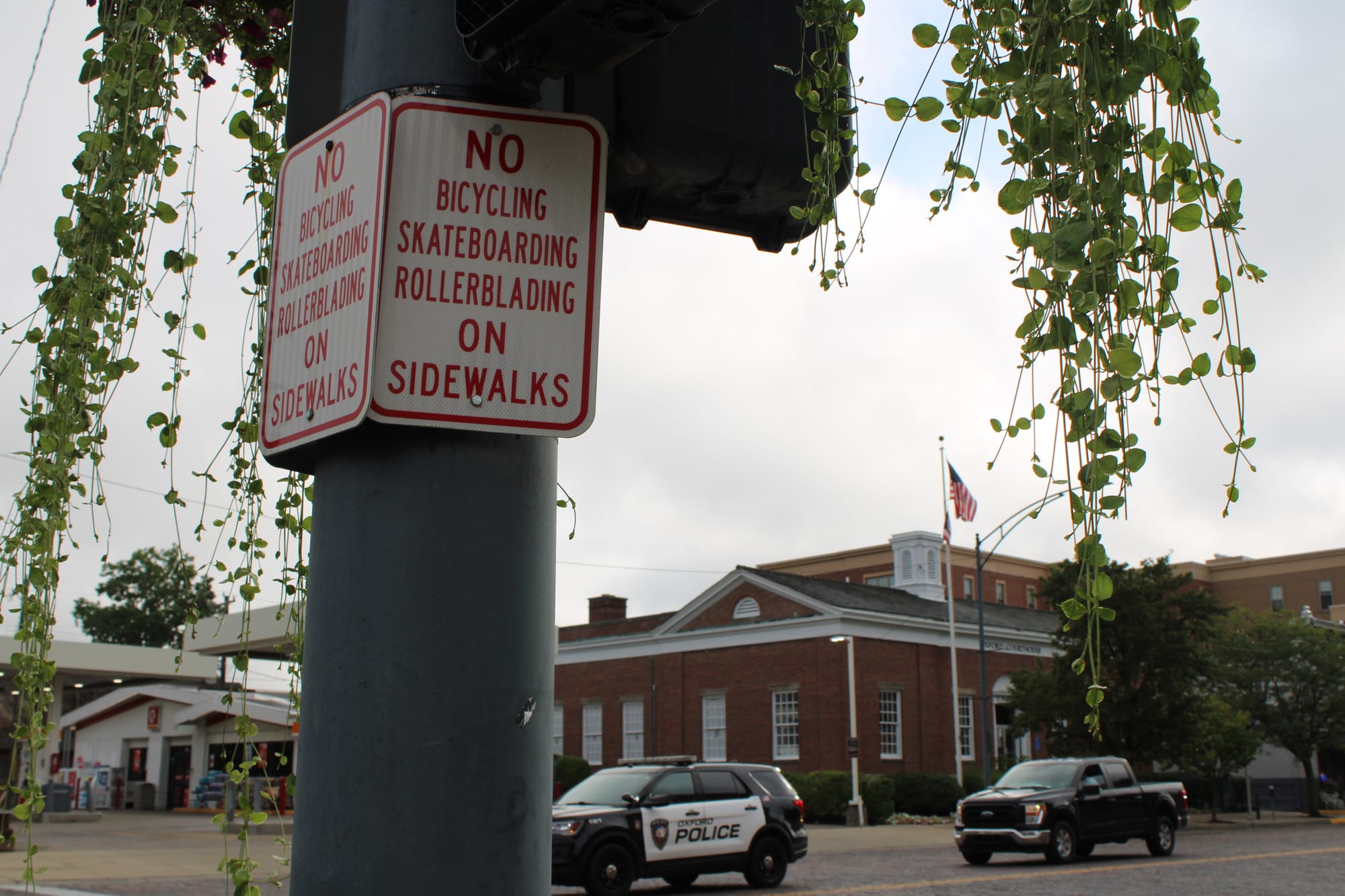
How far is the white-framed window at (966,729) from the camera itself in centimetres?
4244

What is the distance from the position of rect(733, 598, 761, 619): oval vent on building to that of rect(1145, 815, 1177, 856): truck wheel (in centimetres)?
2014

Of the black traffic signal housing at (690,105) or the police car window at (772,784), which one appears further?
the police car window at (772,784)

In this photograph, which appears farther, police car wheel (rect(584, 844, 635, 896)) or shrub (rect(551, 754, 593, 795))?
shrub (rect(551, 754, 593, 795))

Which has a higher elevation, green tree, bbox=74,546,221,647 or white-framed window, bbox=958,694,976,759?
green tree, bbox=74,546,221,647

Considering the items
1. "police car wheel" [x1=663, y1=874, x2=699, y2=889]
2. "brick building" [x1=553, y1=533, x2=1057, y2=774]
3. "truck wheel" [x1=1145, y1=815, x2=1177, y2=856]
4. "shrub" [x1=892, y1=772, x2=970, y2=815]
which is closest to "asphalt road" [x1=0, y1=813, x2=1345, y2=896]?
"police car wheel" [x1=663, y1=874, x2=699, y2=889]

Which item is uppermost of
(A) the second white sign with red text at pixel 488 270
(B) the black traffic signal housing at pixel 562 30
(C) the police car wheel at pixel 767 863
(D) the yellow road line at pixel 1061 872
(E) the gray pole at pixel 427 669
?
(B) the black traffic signal housing at pixel 562 30

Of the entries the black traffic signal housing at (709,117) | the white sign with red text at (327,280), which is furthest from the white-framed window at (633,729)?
the white sign with red text at (327,280)

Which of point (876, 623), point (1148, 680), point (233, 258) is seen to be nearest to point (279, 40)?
point (233, 258)

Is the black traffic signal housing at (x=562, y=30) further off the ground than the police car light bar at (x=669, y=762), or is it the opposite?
the black traffic signal housing at (x=562, y=30)

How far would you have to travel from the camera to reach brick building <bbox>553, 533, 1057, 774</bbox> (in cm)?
3994

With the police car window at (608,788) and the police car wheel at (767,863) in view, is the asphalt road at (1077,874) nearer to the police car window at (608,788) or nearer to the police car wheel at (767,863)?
the police car wheel at (767,863)

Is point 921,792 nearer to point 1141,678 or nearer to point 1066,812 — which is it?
point 1141,678

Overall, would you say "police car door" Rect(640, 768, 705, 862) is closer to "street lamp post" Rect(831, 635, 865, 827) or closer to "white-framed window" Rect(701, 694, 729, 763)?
"street lamp post" Rect(831, 635, 865, 827)

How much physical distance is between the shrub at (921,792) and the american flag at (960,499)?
8707mm
